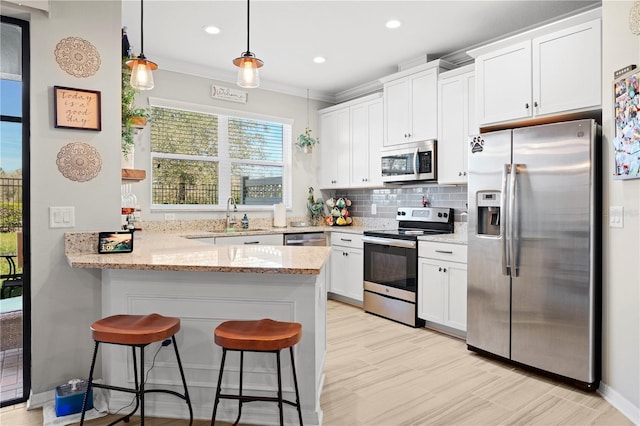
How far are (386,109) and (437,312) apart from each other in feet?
7.63

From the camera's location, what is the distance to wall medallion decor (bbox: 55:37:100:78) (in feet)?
7.95

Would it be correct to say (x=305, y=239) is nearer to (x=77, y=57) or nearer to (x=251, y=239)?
(x=251, y=239)

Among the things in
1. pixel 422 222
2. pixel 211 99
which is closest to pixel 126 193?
pixel 211 99

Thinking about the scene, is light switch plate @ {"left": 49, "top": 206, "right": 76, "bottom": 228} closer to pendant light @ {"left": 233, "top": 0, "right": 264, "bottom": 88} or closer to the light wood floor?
the light wood floor

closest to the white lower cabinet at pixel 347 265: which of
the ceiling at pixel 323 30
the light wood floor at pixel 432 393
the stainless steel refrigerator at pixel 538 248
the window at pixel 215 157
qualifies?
the window at pixel 215 157

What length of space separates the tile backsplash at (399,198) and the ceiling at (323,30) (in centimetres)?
144

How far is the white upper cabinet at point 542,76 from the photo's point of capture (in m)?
2.78

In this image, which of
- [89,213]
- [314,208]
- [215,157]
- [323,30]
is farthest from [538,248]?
[215,157]

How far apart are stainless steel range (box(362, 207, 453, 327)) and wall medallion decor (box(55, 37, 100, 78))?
2993 millimetres

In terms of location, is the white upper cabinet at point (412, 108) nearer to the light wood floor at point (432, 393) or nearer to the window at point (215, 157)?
the window at point (215, 157)

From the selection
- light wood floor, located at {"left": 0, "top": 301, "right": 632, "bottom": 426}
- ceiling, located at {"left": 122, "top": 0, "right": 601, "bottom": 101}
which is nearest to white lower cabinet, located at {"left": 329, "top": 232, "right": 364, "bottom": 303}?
light wood floor, located at {"left": 0, "top": 301, "right": 632, "bottom": 426}

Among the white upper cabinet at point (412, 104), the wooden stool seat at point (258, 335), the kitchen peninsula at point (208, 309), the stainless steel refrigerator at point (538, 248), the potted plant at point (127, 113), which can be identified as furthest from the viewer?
the white upper cabinet at point (412, 104)

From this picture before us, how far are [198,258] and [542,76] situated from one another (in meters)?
2.77

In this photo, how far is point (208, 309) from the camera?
2.23 m
